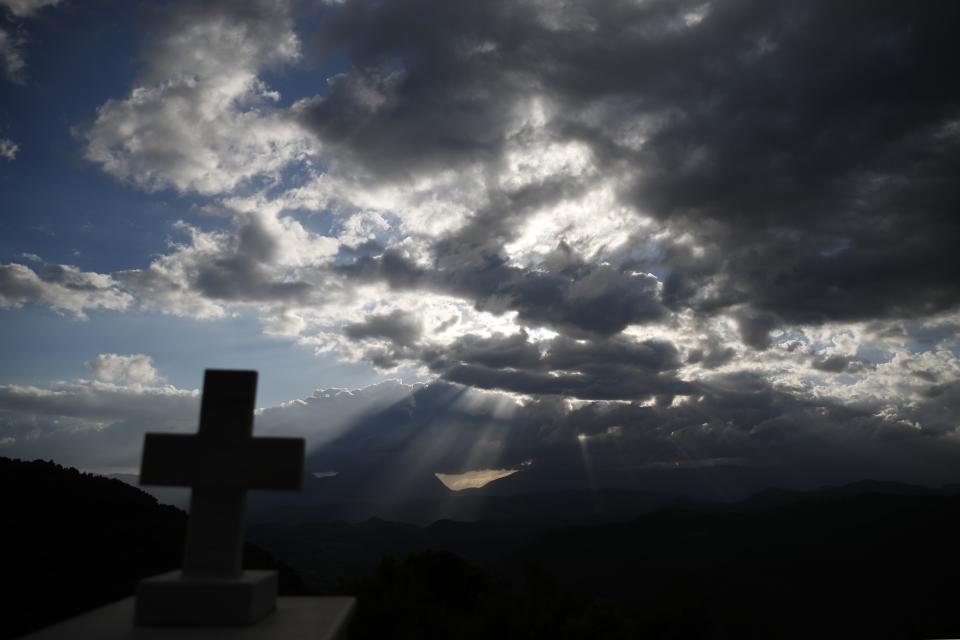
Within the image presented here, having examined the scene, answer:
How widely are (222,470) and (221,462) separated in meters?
0.12

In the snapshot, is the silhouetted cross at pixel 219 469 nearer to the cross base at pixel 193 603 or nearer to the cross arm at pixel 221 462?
the cross arm at pixel 221 462

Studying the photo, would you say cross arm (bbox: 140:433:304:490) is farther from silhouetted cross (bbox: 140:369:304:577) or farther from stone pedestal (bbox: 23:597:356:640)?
stone pedestal (bbox: 23:597:356:640)

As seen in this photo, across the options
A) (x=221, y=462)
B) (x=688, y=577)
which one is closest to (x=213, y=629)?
(x=221, y=462)

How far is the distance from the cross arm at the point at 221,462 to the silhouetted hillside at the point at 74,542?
3.09 metres

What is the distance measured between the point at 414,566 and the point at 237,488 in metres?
13.8

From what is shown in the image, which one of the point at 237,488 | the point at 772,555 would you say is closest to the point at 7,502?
the point at 237,488

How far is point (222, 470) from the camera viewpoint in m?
8.54

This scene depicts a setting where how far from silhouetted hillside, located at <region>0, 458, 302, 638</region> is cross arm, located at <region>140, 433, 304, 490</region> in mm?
3087

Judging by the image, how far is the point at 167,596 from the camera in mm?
7582

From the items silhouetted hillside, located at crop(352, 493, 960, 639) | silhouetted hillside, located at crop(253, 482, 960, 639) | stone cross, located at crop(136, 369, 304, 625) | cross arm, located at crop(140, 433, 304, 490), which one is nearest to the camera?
stone cross, located at crop(136, 369, 304, 625)

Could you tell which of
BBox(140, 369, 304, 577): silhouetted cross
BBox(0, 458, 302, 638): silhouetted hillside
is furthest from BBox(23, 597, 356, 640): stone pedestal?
BBox(0, 458, 302, 638): silhouetted hillside

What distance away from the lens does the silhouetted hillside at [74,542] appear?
40.2ft

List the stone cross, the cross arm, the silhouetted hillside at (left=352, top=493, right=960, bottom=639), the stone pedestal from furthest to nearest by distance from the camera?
the silhouetted hillside at (left=352, top=493, right=960, bottom=639) → the cross arm → the stone cross → the stone pedestal

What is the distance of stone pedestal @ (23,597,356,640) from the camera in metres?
6.92
